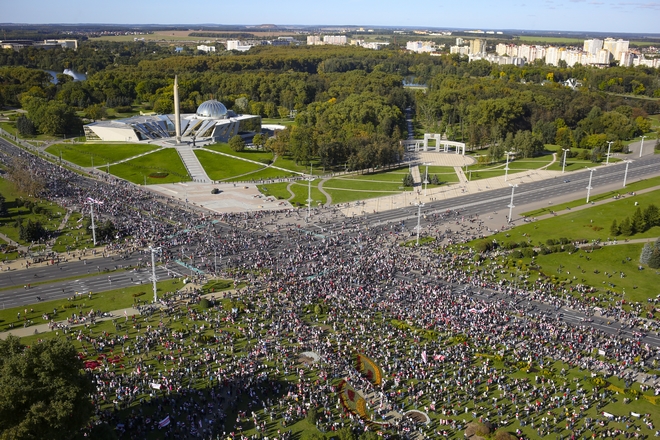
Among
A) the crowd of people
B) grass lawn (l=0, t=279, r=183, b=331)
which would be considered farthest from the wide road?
grass lawn (l=0, t=279, r=183, b=331)

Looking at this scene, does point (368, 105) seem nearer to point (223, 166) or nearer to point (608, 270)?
point (223, 166)

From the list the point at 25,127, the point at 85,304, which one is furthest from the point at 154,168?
the point at 85,304

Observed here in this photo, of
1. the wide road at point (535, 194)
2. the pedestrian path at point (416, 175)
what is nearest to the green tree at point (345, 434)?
the wide road at point (535, 194)

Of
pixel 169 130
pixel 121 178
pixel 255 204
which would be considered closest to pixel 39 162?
pixel 121 178

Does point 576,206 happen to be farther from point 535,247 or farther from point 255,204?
point 255,204

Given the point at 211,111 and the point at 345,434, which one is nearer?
the point at 345,434

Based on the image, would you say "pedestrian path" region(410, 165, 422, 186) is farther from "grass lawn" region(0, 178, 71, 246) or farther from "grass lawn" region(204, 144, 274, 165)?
"grass lawn" region(0, 178, 71, 246)

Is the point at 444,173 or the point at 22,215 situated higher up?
the point at 444,173

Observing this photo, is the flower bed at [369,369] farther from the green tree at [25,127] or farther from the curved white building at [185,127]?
Result: the green tree at [25,127]
